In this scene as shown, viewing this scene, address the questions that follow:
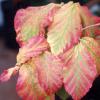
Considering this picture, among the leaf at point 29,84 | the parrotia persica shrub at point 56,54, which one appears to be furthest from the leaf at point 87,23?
the leaf at point 29,84

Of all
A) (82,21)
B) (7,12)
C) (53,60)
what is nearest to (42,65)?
(53,60)

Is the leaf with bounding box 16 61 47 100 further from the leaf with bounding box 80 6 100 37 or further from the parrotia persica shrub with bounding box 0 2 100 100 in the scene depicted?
the leaf with bounding box 80 6 100 37

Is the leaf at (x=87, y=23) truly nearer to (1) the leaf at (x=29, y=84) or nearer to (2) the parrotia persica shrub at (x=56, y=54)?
(2) the parrotia persica shrub at (x=56, y=54)

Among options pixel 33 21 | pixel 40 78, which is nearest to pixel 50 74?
pixel 40 78

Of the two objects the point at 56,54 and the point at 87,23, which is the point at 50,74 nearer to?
the point at 56,54

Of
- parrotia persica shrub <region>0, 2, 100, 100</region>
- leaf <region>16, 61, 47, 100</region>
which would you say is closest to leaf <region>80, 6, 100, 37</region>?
parrotia persica shrub <region>0, 2, 100, 100</region>

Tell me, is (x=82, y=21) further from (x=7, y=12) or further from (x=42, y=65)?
(x=7, y=12)
